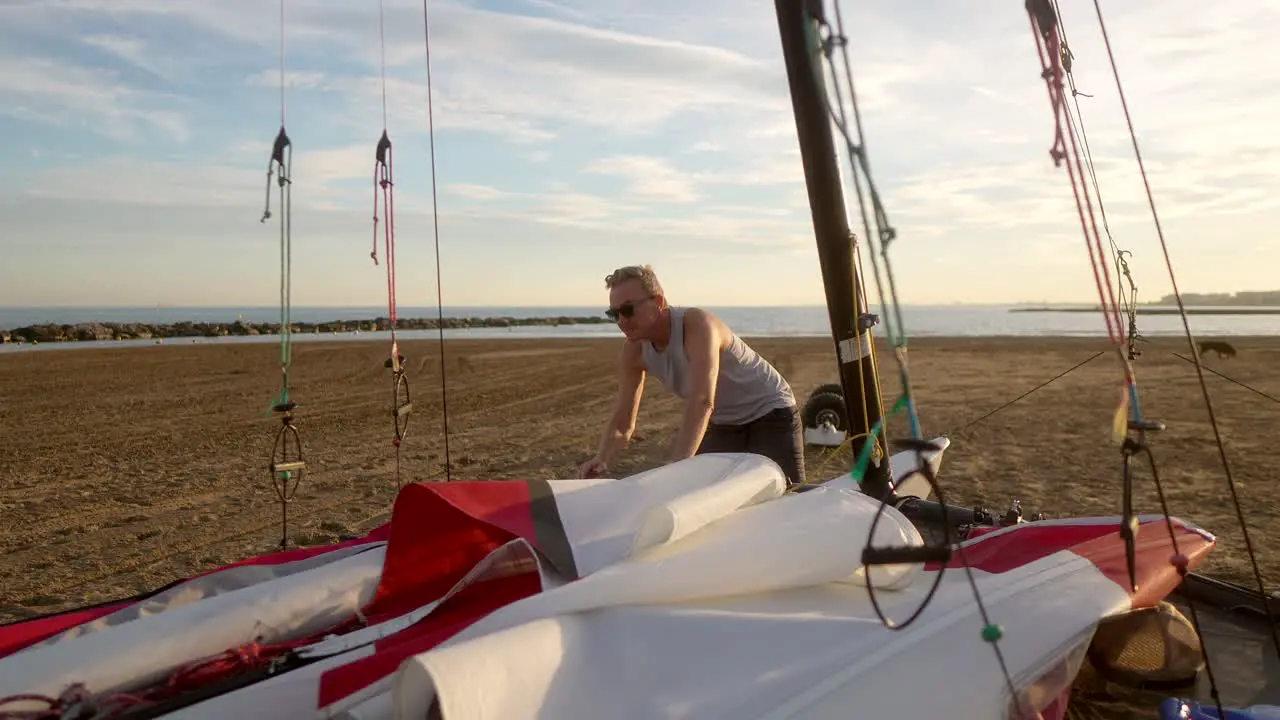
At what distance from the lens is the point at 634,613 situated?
6.94ft

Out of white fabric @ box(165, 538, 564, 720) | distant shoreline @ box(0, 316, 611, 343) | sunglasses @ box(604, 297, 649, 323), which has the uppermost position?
distant shoreline @ box(0, 316, 611, 343)

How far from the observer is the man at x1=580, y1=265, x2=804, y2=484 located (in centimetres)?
376

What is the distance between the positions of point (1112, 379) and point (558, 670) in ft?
46.1

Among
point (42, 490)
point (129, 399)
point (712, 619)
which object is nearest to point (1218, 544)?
point (712, 619)

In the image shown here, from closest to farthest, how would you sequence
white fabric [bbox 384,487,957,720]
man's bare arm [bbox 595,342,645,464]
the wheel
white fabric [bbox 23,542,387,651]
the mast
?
white fabric [bbox 384,487,957,720], white fabric [bbox 23,542,387,651], the mast, man's bare arm [bbox 595,342,645,464], the wheel

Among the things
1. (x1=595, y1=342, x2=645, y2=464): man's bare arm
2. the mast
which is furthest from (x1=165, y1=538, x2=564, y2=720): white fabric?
the mast

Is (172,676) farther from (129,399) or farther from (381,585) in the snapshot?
(129,399)

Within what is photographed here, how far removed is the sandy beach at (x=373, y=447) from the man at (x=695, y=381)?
0.43 meters

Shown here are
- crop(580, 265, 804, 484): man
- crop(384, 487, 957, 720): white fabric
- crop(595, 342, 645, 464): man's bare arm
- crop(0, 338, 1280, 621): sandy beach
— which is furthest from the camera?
crop(0, 338, 1280, 621): sandy beach

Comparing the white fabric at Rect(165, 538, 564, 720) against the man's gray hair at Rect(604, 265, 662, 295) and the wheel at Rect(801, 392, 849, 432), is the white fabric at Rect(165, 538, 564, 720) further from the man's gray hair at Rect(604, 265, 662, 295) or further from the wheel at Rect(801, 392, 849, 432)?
the wheel at Rect(801, 392, 849, 432)

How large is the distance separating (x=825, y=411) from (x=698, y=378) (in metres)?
3.91

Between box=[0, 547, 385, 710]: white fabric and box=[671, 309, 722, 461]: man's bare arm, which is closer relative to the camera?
box=[0, 547, 385, 710]: white fabric

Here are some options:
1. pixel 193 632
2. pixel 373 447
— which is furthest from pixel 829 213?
pixel 373 447

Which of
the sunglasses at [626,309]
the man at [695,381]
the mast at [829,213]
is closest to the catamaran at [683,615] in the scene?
the man at [695,381]
